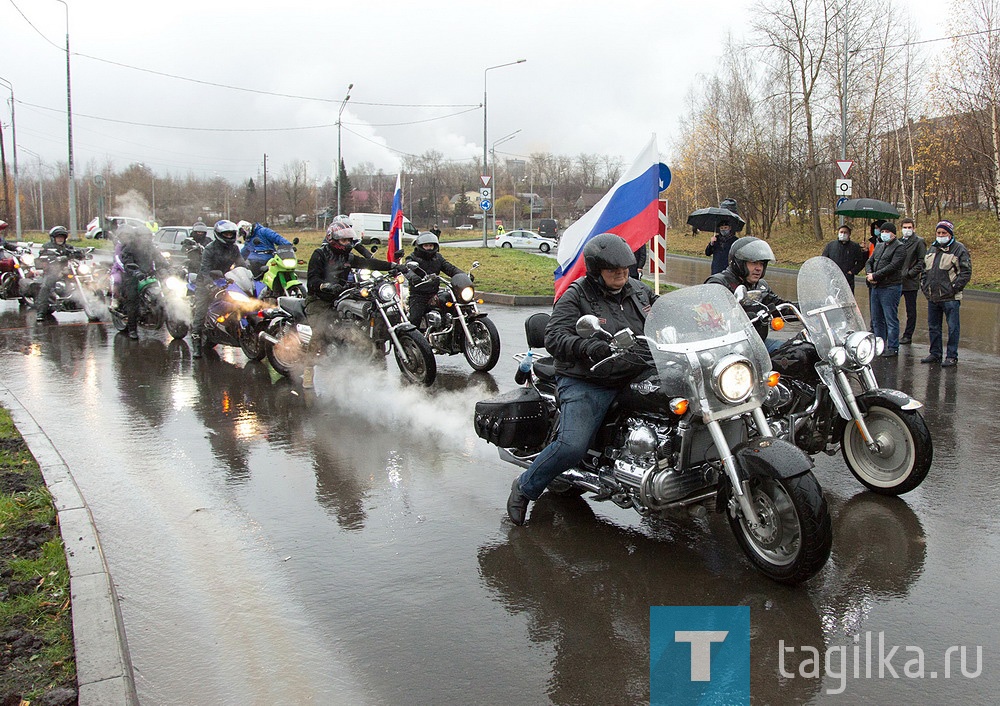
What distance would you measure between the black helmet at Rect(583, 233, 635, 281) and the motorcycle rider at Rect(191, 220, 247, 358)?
803cm

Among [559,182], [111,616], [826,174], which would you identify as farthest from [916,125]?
[559,182]

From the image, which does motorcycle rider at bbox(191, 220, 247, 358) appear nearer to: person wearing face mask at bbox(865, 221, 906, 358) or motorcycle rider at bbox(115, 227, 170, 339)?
motorcycle rider at bbox(115, 227, 170, 339)

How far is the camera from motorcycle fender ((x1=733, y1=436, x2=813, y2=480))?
4.06 meters

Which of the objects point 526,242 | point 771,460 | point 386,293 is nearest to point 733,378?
point 771,460

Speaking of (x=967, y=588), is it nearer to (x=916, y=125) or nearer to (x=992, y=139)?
(x=992, y=139)

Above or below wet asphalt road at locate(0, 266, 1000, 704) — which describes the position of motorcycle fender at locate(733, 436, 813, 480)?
above

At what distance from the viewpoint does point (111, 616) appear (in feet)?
12.7

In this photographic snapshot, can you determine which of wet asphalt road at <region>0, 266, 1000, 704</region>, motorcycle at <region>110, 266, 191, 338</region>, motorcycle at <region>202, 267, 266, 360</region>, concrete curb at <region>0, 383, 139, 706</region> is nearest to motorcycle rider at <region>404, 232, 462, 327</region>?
motorcycle at <region>202, 267, 266, 360</region>

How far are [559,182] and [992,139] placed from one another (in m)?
96.7

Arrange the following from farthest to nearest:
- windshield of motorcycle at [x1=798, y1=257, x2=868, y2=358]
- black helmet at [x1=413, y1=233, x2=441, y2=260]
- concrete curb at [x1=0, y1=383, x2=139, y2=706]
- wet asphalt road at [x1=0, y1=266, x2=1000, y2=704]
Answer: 1. black helmet at [x1=413, y1=233, x2=441, y2=260]
2. windshield of motorcycle at [x1=798, y1=257, x2=868, y2=358]
3. wet asphalt road at [x1=0, y1=266, x2=1000, y2=704]
4. concrete curb at [x1=0, y1=383, x2=139, y2=706]

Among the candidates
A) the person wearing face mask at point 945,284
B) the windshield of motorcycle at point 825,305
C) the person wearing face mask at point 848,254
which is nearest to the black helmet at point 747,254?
the windshield of motorcycle at point 825,305

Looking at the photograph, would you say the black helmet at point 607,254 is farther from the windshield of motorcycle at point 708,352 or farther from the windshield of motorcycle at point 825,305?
the windshield of motorcycle at point 825,305

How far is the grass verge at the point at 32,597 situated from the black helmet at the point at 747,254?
4.74 meters

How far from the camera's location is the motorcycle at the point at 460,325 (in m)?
10.5
